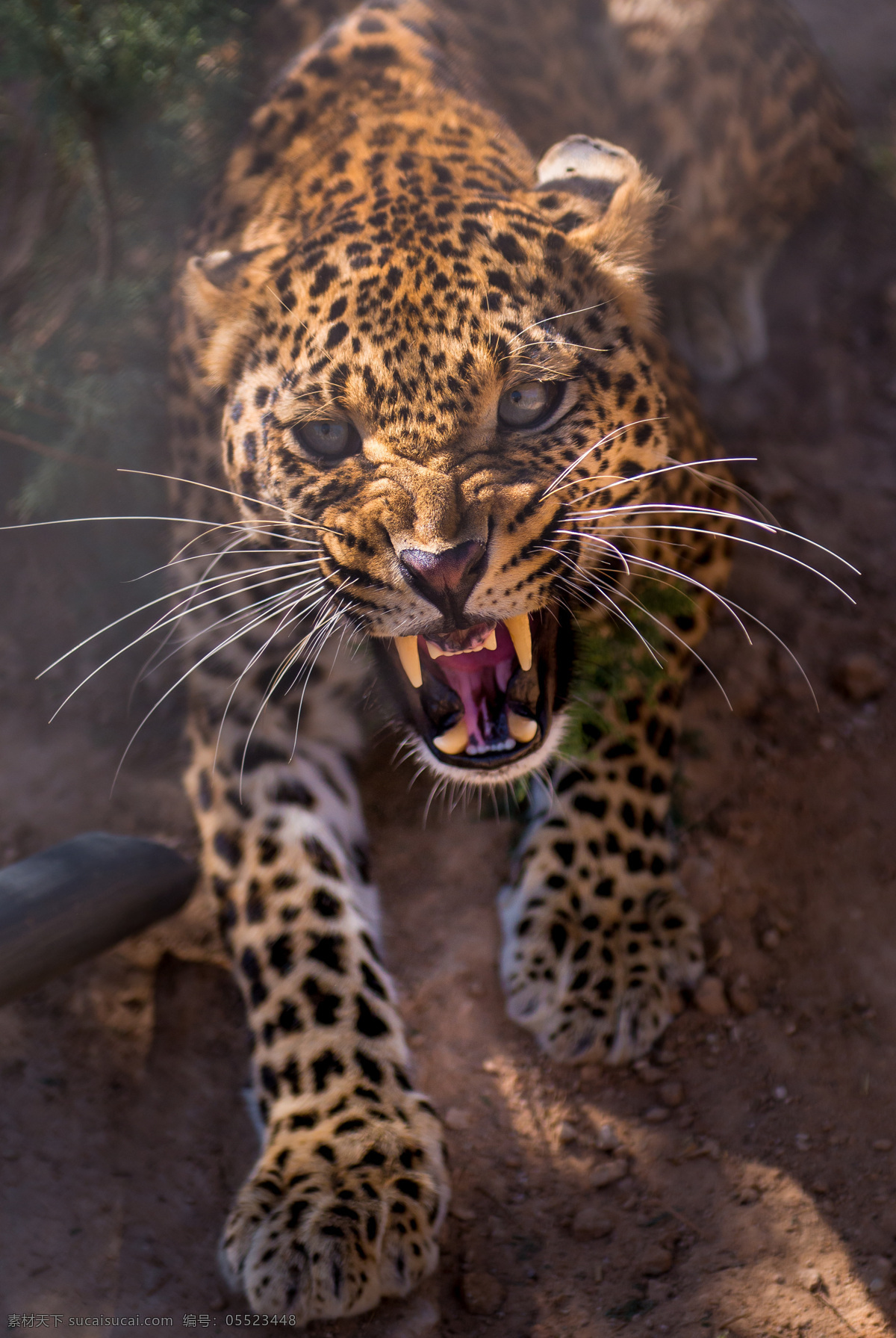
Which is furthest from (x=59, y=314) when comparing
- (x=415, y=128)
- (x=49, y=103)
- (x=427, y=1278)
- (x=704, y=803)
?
(x=427, y=1278)

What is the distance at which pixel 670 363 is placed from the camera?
4.23m

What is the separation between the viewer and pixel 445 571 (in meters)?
2.73

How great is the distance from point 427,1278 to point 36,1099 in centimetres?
127

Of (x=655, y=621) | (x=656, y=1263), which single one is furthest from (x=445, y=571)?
(x=656, y=1263)

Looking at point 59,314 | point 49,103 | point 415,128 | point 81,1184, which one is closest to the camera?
point 81,1184

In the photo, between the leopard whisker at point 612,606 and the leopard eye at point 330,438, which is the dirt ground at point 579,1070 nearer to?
the leopard whisker at point 612,606

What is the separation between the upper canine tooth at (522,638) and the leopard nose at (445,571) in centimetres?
34

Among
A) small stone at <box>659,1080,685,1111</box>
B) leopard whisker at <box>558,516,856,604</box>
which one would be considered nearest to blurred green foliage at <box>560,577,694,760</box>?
leopard whisker at <box>558,516,856,604</box>

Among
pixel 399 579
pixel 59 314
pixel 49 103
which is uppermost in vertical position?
pixel 49 103

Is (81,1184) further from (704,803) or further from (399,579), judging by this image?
(704,803)

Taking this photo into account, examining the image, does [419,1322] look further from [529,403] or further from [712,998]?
[529,403]

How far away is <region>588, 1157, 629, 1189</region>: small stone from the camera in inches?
127

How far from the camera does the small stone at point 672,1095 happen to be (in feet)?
11.2

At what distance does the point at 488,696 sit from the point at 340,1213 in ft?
4.44
